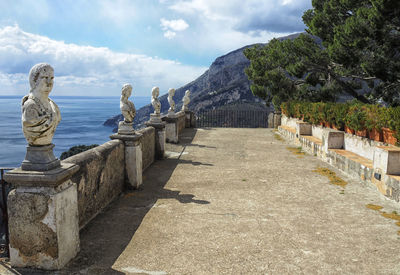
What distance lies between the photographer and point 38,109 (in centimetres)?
314

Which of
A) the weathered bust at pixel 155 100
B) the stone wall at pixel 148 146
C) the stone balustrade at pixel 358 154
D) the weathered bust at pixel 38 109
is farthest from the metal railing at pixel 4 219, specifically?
the weathered bust at pixel 155 100

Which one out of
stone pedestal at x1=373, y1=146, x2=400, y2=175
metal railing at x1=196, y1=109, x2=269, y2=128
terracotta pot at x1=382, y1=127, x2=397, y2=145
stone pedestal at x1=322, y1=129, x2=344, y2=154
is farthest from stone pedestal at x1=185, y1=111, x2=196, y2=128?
stone pedestal at x1=373, y1=146, x2=400, y2=175

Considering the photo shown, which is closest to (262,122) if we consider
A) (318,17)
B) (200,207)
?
(318,17)

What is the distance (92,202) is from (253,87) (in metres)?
14.5

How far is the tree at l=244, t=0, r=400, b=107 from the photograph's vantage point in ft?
31.9

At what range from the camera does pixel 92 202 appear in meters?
4.62

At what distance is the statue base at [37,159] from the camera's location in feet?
10.4

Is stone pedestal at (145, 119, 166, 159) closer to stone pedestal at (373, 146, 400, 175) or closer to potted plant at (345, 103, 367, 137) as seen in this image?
potted plant at (345, 103, 367, 137)

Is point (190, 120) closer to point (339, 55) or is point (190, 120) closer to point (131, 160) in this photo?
point (339, 55)

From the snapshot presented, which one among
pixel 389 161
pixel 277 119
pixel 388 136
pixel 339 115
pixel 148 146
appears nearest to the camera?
pixel 389 161

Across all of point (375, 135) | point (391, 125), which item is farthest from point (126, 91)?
point (375, 135)

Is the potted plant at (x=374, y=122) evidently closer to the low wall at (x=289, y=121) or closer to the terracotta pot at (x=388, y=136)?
the terracotta pot at (x=388, y=136)

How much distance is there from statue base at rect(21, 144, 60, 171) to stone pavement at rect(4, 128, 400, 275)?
1091 millimetres

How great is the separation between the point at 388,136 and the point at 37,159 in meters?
6.72
